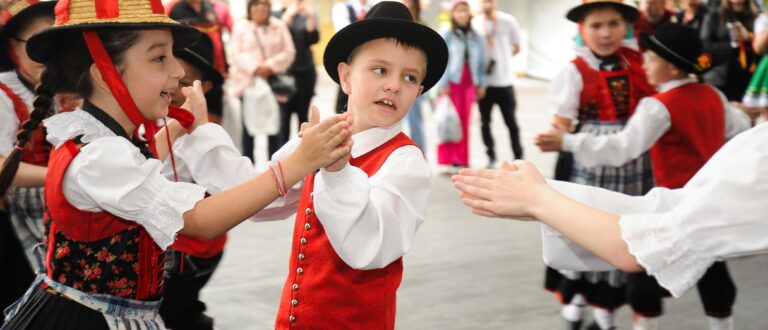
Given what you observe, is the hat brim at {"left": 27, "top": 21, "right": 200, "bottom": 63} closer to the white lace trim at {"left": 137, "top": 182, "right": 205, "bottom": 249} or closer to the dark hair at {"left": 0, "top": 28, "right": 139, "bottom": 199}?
the dark hair at {"left": 0, "top": 28, "right": 139, "bottom": 199}

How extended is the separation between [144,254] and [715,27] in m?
6.11

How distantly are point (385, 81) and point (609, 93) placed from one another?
203 cm

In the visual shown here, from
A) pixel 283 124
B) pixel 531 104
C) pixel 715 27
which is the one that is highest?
pixel 715 27

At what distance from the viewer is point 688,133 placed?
13.4ft

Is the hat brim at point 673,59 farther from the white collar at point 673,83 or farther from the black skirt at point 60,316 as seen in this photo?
the black skirt at point 60,316

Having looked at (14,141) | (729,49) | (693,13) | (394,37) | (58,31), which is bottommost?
(729,49)

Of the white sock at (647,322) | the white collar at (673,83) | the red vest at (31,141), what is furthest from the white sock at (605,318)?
the red vest at (31,141)

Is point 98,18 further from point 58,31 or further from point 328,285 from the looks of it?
point 328,285

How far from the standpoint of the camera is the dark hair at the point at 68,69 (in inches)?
88.6

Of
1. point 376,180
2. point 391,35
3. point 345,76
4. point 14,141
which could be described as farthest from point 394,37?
point 14,141

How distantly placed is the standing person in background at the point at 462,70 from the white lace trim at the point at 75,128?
20.6 feet

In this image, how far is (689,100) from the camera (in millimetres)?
4109

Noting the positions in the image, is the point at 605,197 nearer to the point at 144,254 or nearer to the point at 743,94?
the point at 144,254

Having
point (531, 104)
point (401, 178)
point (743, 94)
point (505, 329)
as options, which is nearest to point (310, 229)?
point (401, 178)
